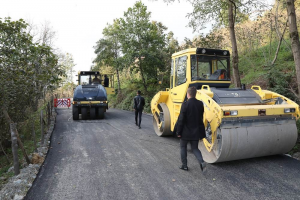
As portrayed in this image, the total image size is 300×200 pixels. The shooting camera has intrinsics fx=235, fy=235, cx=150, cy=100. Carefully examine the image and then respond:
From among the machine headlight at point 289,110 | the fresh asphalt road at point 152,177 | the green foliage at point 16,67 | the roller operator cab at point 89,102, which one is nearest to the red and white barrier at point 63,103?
the roller operator cab at point 89,102

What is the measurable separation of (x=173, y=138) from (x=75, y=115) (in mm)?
7487

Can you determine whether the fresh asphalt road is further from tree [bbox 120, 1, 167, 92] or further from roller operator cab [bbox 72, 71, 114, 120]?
tree [bbox 120, 1, 167, 92]

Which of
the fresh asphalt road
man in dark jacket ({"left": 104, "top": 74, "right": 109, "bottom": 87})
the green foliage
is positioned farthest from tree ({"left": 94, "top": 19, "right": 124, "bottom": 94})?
the fresh asphalt road

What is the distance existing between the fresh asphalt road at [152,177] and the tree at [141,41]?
39.7 feet

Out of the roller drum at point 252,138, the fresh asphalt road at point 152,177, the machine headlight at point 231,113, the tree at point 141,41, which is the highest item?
the tree at point 141,41

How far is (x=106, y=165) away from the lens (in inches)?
217

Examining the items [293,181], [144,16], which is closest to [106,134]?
[293,181]

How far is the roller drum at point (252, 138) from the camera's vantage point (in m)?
4.88

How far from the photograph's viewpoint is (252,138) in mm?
4973

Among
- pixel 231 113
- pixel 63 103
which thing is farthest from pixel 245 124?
pixel 63 103

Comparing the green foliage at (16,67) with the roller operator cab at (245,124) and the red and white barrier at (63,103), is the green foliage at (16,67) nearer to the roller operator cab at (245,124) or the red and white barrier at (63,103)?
the roller operator cab at (245,124)

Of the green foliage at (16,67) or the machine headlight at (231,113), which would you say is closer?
the machine headlight at (231,113)

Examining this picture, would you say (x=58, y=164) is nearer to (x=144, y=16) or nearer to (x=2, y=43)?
(x=2, y=43)

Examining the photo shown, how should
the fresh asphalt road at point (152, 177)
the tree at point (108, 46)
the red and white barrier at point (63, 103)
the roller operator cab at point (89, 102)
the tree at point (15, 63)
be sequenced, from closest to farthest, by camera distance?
1. the fresh asphalt road at point (152, 177)
2. the tree at point (15, 63)
3. the roller operator cab at point (89, 102)
4. the red and white barrier at point (63, 103)
5. the tree at point (108, 46)
